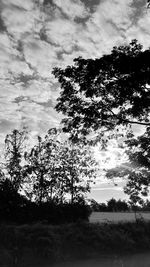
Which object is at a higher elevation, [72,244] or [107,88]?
[107,88]

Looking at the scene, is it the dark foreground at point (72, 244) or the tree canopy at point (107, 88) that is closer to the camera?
the tree canopy at point (107, 88)

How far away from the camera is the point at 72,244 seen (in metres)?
35.4

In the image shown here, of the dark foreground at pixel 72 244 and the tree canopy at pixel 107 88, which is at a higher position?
the tree canopy at pixel 107 88

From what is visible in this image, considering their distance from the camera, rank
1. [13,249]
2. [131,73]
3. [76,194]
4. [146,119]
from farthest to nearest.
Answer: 1. [76,194]
2. [13,249]
3. [146,119]
4. [131,73]

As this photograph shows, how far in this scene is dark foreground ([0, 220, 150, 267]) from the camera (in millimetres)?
30281

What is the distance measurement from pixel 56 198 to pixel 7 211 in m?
11.5

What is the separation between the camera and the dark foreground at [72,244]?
1192 inches

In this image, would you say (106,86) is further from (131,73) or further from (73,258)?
(73,258)

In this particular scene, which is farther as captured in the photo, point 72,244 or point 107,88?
point 72,244

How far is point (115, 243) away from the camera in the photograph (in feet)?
131

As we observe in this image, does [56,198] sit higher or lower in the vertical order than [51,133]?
lower

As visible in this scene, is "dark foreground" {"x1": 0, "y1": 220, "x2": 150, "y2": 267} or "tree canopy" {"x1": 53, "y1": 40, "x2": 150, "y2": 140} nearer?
"tree canopy" {"x1": 53, "y1": 40, "x2": 150, "y2": 140}

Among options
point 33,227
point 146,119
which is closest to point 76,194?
point 33,227

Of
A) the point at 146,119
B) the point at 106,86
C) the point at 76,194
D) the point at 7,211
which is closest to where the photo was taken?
the point at 106,86
